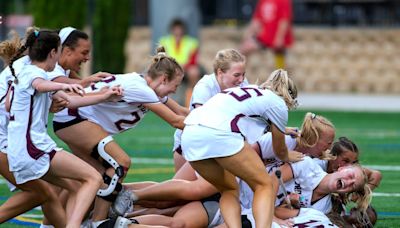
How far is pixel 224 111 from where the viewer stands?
324 inches

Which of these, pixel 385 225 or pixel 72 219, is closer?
pixel 72 219

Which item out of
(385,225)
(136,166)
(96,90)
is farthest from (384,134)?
(96,90)

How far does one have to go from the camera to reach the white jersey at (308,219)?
27.8 feet

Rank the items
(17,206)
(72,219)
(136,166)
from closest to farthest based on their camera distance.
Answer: (72,219), (17,206), (136,166)

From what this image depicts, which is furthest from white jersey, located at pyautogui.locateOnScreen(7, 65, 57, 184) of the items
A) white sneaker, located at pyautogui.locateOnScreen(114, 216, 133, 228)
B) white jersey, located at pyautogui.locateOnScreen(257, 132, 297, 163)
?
white jersey, located at pyautogui.locateOnScreen(257, 132, 297, 163)

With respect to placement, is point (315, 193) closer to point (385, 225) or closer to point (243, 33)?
point (385, 225)

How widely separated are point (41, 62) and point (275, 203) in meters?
2.03

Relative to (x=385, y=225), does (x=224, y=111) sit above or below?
above

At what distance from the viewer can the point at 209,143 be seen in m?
8.12

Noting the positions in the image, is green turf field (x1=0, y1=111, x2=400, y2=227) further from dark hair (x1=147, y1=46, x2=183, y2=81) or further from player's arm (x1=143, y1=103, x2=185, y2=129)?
dark hair (x1=147, y1=46, x2=183, y2=81)

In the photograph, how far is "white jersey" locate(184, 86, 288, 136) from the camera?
8188 mm

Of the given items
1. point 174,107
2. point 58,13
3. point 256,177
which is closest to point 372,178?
point 174,107

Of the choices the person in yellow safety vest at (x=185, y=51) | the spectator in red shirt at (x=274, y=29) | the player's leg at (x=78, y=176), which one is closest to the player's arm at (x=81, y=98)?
the player's leg at (x=78, y=176)

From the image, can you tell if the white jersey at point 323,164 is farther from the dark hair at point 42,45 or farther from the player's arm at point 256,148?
the dark hair at point 42,45
